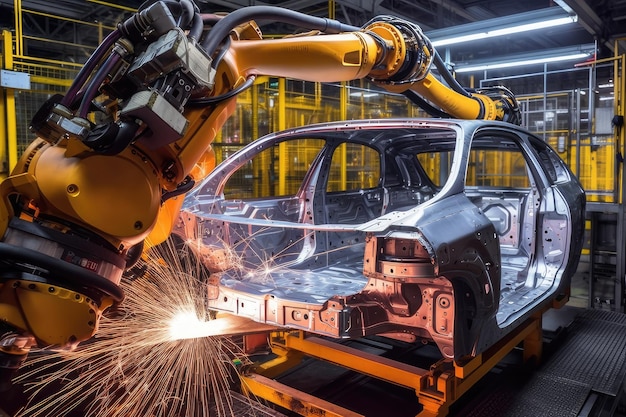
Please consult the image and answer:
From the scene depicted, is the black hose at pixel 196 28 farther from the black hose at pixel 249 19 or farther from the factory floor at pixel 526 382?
the factory floor at pixel 526 382

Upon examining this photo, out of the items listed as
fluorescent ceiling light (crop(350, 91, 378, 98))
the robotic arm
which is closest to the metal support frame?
the robotic arm

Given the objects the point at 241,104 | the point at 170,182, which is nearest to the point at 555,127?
the point at 241,104

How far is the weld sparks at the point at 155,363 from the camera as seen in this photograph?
3.41 meters

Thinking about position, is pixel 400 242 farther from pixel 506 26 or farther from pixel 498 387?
pixel 506 26

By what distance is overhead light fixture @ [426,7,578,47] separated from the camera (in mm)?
5641

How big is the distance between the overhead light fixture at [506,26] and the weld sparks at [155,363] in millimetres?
4575

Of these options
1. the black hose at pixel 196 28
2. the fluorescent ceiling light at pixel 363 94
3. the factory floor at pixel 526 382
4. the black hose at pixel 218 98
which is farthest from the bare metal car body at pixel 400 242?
the fluorescent ceiling light at pixel 363 94

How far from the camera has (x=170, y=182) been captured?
6.33ft

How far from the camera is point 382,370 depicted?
3279 millimetres

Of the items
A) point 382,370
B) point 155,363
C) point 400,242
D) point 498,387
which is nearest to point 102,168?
point 400,242

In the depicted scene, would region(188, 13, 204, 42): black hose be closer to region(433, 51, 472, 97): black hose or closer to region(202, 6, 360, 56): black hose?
region(202, 6, 360, 56): black hose

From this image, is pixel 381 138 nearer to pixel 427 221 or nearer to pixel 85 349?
pixel 427 221

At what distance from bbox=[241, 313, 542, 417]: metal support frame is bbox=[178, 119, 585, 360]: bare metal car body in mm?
280

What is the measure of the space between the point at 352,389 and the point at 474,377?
1081 millimetres
